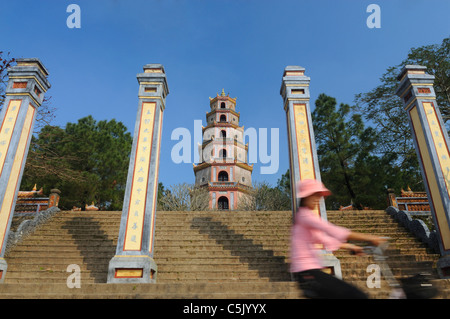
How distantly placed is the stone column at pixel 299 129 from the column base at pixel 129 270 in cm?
353

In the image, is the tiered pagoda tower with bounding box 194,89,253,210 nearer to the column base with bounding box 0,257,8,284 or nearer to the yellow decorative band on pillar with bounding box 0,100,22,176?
the yellow decorative band on pillar with bounding box 0,100,22,176

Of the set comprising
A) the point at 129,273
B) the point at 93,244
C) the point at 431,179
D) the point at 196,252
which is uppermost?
the point at 431,179

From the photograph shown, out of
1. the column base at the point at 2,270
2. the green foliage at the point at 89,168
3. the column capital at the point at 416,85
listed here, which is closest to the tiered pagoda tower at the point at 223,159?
the green foliage at the point at 89,168

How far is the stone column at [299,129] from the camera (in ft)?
22.9

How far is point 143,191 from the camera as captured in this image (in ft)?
21.8

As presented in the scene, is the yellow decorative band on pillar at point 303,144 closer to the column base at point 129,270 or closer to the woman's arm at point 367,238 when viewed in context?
the column base at point 129,270

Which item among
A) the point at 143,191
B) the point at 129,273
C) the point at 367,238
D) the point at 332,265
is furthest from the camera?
the point at 143,191

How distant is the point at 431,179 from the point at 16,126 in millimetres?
9701

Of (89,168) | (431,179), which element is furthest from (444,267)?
(89,168)

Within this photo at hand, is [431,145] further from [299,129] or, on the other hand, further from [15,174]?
[15,174]

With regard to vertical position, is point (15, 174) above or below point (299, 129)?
below

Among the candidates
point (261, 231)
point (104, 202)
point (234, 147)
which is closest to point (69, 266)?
point (261, 231)

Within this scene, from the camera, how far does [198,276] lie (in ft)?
21.5
